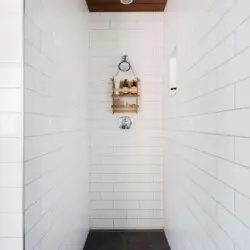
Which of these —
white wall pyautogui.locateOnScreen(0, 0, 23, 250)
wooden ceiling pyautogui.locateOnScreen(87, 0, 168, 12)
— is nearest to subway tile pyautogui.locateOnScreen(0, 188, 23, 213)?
white wall pyautogui.locateOnScreen(0, 0, 23, 250)

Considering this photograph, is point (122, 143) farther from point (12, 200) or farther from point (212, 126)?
point (12, 200)

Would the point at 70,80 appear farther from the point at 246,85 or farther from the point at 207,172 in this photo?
the point at 246,85

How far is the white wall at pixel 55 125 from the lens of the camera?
1.19m

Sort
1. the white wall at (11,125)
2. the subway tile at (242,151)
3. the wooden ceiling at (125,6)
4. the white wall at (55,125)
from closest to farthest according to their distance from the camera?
the subway tile at (242,151)
the white wall at (11,125)
the white wall at (55,125)
the wooden ceiling at (125,6)

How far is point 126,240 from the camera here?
8.71 feet

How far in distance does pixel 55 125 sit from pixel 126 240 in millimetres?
1593

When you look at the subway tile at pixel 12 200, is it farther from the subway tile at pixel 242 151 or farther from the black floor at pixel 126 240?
the black floor at pixel 126 240

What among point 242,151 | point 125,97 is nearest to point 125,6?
point 125,97

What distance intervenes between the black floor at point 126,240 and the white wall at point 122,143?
3.7 inches

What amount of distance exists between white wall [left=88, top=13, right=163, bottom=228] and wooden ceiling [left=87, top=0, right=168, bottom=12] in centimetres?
6

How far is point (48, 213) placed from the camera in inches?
56.9

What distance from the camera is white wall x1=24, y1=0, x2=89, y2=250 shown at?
1.19m

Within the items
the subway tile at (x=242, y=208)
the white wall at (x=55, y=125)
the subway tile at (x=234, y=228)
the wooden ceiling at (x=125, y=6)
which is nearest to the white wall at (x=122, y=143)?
the wooden ceiling at (x=125, y=6)

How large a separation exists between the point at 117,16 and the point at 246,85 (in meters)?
2.25
